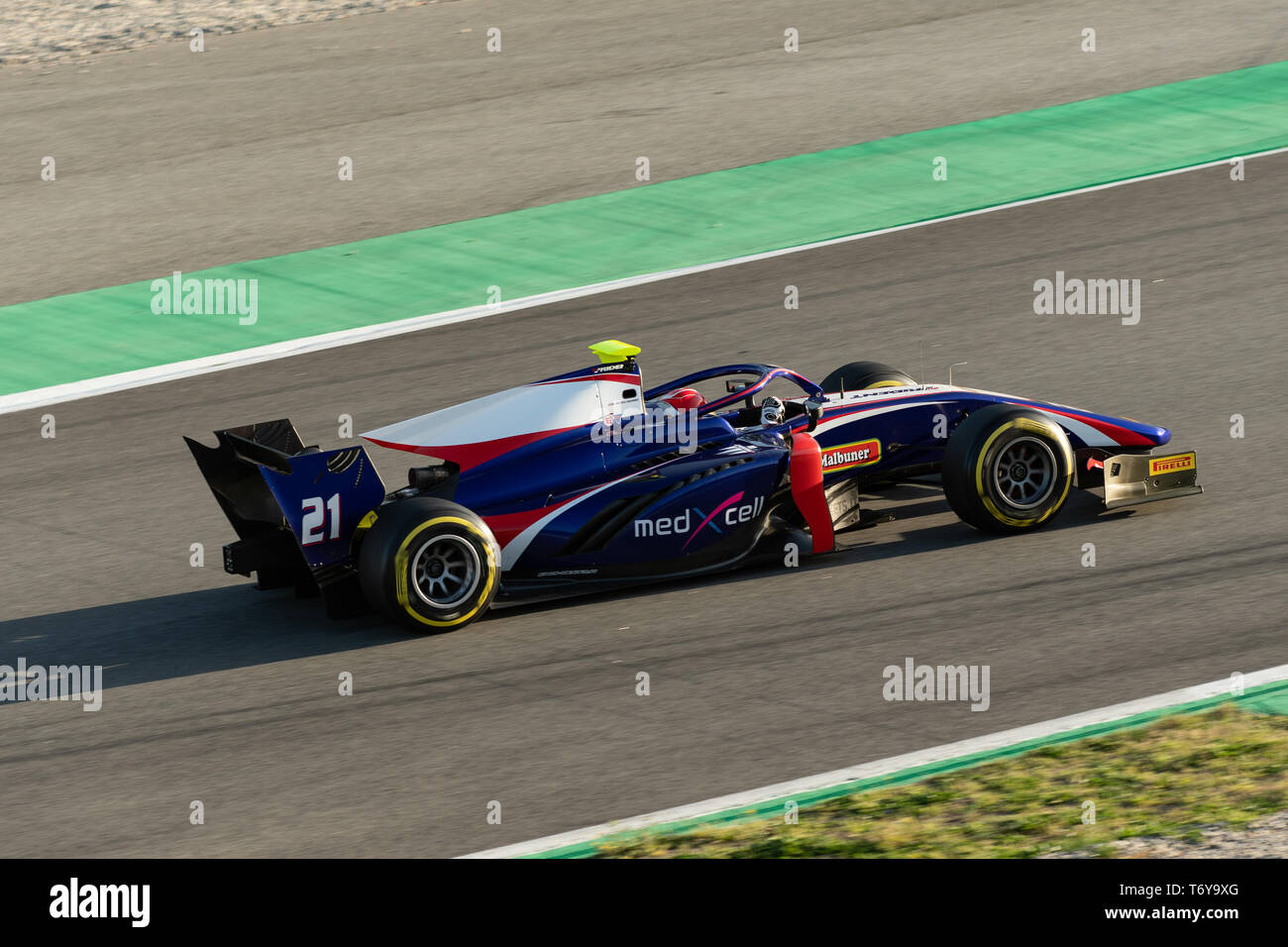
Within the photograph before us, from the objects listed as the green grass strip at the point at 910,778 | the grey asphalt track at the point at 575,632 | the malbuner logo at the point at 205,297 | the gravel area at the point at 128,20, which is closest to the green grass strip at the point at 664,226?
the malbuner logo at the point at 205,297

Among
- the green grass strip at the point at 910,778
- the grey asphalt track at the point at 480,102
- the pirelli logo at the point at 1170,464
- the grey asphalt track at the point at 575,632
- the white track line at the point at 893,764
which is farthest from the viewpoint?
the grey asphalt track at the point at 480,102

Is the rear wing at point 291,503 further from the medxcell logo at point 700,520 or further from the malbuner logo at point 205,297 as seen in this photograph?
the malbuner logo at point 205,297

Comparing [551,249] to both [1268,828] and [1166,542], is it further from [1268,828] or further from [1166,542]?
[1268,828]

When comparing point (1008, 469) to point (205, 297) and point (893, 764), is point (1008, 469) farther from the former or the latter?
point (205, 297)

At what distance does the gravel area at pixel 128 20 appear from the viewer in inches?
903

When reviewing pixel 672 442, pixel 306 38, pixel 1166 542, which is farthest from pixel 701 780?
pixel 306 38

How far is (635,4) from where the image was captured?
2411 cm

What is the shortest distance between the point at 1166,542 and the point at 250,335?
25.4 feet

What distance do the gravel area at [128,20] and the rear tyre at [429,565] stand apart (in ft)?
53.2

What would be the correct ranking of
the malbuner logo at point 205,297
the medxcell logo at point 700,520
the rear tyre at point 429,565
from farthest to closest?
the malbuner logo at point 205,297 → the medxcell logo at point 700,520 → the rear tyre at point 429,565
